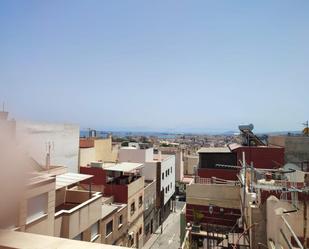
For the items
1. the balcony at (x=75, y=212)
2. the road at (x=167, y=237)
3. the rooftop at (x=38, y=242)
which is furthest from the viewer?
the road at (x=167, y=237)

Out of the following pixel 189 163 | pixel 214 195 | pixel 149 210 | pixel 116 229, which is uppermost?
pixel 214 195

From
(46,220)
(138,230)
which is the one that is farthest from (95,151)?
(46,220)

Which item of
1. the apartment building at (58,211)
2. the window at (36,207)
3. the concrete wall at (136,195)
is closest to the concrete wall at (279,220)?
the apartment building at (58,211)

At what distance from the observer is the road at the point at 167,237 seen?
1073 inches

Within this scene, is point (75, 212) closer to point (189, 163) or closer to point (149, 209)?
point (149, 209)

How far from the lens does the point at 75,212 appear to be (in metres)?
13.1

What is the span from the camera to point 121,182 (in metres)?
24.1

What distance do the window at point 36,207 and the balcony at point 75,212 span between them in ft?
8.77

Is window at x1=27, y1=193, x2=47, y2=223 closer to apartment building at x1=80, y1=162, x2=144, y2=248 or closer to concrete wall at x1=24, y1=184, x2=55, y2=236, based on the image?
concrete wall at x1=24, y1=184, x2=55, y2=236

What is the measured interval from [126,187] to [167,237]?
437 inches

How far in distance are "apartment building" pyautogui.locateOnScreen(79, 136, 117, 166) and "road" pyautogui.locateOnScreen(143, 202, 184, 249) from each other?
10.8 m

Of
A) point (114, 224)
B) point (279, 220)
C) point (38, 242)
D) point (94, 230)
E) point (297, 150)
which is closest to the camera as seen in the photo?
point (38, 242)

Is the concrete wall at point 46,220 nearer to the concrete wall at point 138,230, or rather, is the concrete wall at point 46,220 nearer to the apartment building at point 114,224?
the apartment building at point 114,224

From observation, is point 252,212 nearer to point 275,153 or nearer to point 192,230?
point 192,230
